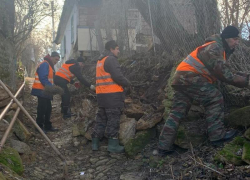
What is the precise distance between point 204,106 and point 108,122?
1.64 m

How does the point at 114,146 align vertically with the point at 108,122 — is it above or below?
below

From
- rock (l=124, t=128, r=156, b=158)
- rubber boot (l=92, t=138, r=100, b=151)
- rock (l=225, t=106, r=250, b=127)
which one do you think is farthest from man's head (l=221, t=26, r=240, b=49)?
rubber boot (l=92, t=138, r=100, b=151)

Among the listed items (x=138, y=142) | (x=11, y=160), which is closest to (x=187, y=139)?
(x=138, y=142)

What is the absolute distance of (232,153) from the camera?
3.33m

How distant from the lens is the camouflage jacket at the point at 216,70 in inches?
146

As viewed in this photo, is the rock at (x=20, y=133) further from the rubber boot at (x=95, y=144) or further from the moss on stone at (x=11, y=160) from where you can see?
the rubber boot at (x=95, y=144)

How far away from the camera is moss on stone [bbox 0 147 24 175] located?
3.69 metres

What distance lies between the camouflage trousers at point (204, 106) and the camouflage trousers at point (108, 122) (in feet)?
3.25

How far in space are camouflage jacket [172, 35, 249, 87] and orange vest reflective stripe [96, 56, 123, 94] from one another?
3.99ft

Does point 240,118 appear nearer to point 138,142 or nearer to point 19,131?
point 138,142

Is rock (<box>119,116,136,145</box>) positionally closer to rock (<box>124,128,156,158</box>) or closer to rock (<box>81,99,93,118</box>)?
rock (<box>124,128,156,158</box>)

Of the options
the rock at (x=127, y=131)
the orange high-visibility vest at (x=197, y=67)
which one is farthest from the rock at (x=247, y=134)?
the rock at (x=127, y=131)

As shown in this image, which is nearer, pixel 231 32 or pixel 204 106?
pixel 231 32

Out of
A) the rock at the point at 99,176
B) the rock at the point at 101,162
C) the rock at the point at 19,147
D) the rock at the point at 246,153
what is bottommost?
the rock at the point at 99,176
